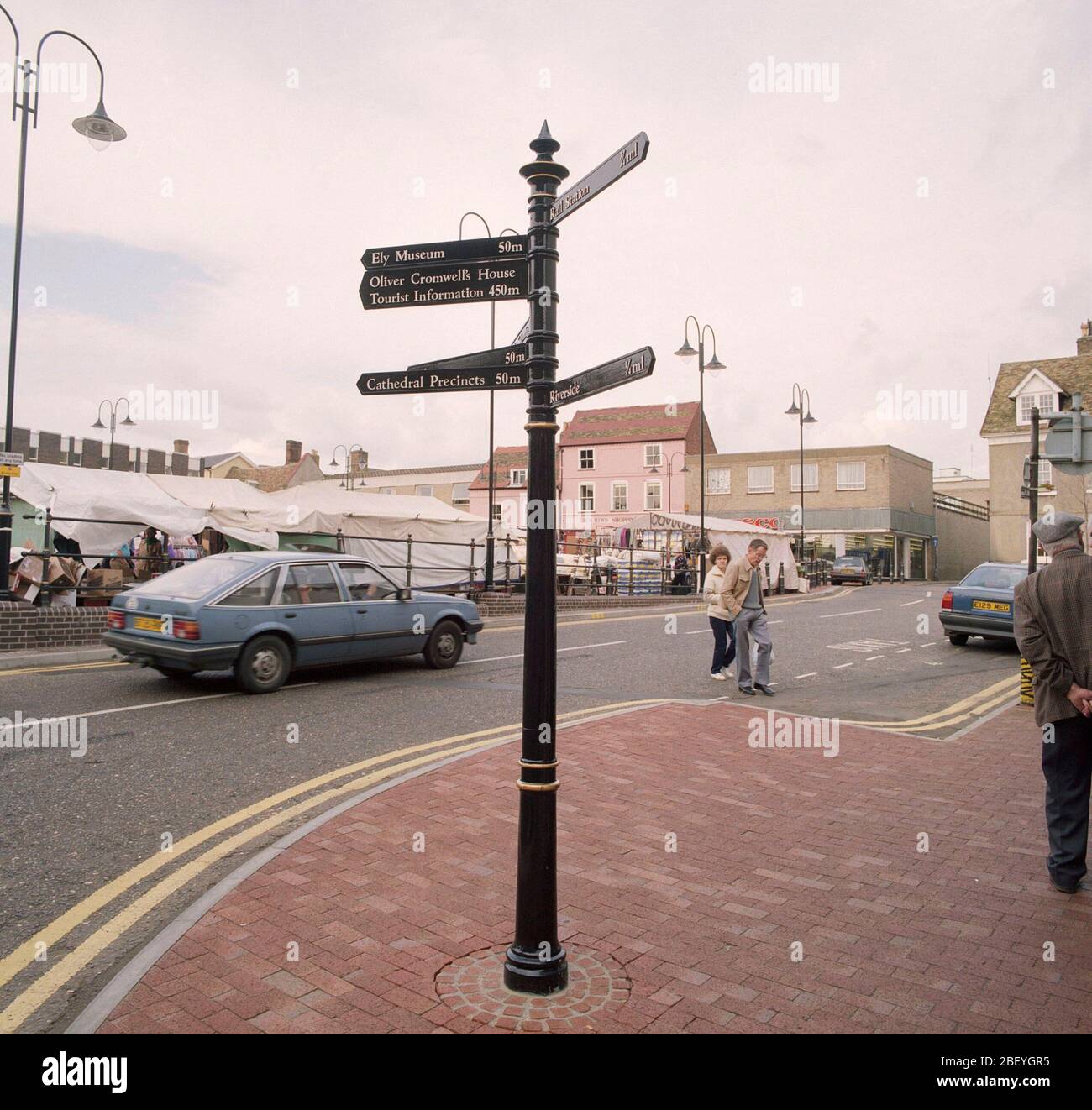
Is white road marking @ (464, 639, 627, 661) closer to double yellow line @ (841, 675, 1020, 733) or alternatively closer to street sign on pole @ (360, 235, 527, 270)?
double yellow line @ (841, 675, 1020, 733)

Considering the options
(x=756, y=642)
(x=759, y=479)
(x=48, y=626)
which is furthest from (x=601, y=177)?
(x=759, y=479)

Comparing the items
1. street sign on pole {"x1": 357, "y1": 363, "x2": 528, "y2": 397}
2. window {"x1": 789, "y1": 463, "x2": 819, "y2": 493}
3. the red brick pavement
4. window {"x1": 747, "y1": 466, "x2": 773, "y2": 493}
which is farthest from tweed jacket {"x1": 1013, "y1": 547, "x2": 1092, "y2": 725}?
window {"x1": 747, "y1": 466, "x2": 773, "y2": 493}

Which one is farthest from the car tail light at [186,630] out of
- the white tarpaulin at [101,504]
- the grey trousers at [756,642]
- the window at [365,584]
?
the white tarpaulin at [101,504]

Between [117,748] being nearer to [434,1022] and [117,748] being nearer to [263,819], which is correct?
[263,819]

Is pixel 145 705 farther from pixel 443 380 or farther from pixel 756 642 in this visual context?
pixel 756 642

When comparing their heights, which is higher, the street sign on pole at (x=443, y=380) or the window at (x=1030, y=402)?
the window at (x=1030, y=402)

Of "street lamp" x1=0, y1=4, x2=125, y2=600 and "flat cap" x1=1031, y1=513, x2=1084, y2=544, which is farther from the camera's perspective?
"street lamp" x1=0, y1=4, x2=125, y2=600

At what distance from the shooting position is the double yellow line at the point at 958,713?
8250mm

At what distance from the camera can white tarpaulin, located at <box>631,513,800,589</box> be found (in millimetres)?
33062

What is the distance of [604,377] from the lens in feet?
11.0

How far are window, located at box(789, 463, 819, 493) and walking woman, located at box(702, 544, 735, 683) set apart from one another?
141 ft

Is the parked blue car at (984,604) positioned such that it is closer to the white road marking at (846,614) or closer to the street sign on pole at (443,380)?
the white road marking at (846,614)

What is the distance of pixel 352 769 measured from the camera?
636cm

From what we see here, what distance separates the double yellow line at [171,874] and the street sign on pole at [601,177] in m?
3.56
